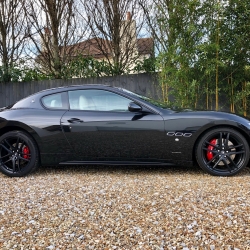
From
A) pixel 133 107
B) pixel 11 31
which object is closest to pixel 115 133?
pixel 133 107

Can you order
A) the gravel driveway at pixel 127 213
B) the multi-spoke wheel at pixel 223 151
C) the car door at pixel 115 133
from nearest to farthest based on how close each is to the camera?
the gravel driveway at pixel 127 213
the multi-spoke wheel at pixel 223 151
the car door at pixel 115 133

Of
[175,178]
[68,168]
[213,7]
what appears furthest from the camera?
[213,7]

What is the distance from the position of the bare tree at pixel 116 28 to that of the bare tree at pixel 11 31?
2126 millimetres

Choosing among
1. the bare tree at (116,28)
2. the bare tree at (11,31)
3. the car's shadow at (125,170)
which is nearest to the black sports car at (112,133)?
the car's shadow at (125,170)

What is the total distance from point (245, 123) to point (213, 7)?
104 inches

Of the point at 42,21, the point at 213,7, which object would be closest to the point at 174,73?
the point at 213,7

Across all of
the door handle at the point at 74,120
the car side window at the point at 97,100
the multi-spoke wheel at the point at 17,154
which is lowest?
the multi-spoke wheel at the point at 17,154

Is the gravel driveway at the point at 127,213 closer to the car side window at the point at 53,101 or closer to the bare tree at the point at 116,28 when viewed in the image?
the car side window at the point at 53,101

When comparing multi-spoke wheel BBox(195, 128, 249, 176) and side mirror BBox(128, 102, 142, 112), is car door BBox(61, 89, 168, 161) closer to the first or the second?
side mirror BBox(128, 102, 142, 112)

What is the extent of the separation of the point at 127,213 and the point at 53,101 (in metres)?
1.96

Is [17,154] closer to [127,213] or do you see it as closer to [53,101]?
[53,101]

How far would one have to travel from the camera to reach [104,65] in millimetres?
7051

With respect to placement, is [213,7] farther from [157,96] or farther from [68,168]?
[68,168]

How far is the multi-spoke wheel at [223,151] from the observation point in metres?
2.95
